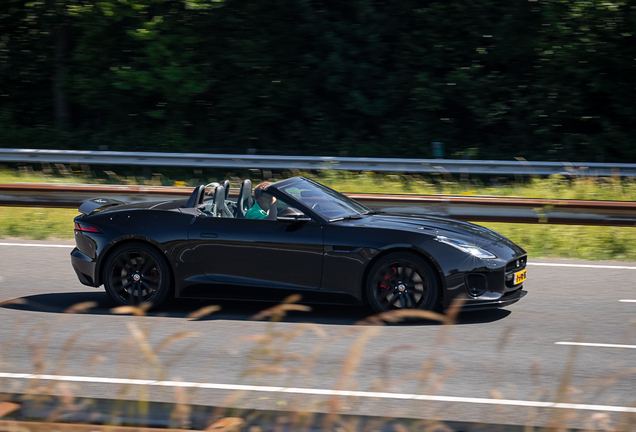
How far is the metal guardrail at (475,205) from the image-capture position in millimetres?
10117

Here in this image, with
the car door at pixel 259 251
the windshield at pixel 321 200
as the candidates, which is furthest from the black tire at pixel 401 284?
→ the windshield at pixel 321 200

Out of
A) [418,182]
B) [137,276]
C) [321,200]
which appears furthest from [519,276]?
[418,182]

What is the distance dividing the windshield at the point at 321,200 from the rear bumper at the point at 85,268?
6.52 feet

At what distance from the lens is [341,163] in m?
16.0

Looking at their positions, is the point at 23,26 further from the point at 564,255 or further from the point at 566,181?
the point at 564,255

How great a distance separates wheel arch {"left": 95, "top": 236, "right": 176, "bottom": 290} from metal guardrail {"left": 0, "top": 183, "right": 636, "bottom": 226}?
4.32m

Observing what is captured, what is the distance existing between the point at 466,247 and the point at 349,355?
3401 millimetres

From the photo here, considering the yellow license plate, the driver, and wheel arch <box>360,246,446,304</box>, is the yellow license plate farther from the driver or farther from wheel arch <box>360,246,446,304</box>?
the driver

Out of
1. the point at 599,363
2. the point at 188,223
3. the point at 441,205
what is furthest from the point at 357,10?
the point at 599,363

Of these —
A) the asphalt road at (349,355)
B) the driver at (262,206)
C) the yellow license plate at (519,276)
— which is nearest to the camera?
Answer: the asphalt road at (349,355)

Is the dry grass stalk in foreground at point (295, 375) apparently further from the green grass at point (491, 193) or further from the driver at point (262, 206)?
the green grass at point (491, 193)

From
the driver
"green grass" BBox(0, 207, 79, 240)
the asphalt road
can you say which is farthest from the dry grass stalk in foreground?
"green grass" BBox(0, 207, 79, 240)

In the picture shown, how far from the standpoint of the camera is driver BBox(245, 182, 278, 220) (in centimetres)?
709

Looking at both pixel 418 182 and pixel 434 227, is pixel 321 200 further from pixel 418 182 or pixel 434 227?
pixel 418 182
